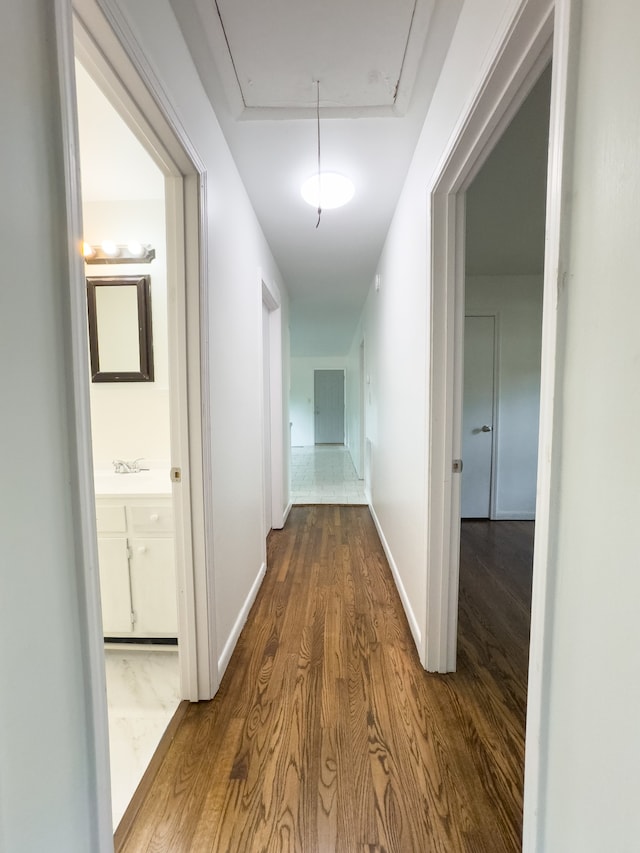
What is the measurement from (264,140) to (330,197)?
48 centimetres

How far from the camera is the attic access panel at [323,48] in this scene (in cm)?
110

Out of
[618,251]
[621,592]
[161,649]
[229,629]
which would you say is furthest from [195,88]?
[161,649]

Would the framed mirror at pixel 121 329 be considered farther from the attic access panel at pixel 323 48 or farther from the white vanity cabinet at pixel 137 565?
the attic access panel at pixel 323 48

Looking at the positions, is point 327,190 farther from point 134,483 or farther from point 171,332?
point 134,483

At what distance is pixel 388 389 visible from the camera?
2.65 m

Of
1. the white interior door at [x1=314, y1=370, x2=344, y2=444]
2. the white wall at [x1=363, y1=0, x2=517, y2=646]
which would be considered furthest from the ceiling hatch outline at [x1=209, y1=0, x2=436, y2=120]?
the white interior door at [x1=314, y1=370, x2=344, y2=444]

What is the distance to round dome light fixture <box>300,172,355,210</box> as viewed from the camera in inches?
75.3

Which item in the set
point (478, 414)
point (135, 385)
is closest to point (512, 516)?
point (478, 414)

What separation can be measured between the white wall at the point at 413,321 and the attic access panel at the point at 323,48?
0.17 m

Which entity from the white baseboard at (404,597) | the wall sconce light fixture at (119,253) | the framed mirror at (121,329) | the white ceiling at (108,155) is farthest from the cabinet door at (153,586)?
the white ceiling at (108,155)

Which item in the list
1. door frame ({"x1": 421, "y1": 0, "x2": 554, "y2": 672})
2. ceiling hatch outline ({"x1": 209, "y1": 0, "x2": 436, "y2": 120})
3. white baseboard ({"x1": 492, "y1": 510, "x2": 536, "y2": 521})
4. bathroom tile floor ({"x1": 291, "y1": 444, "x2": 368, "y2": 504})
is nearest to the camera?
ceiling hatch outline ({"x1": 209, "y1": 0, "x2": 436, "y2": 120})

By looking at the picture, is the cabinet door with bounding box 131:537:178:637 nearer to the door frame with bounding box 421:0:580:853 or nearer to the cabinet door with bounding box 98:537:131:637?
the cabinet door with bounding box 98:537:131:637

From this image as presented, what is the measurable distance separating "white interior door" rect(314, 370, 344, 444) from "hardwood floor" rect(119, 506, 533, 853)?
774cm

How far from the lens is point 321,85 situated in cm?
136
